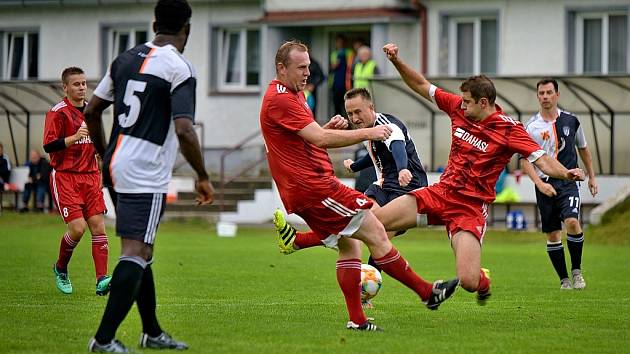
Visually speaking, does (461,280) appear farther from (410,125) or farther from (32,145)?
(32,145)

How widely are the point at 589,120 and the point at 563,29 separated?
3321 millimetres

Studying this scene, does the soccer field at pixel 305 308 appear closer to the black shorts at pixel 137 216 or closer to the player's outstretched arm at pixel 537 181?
the black shorts at pixel 137 216

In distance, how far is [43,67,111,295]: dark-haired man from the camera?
1346 centimetres

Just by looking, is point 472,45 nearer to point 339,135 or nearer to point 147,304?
point 339,135

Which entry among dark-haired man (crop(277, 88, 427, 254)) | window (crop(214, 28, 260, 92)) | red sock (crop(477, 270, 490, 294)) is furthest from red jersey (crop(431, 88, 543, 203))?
window (crop(214, 28, 260, 92))

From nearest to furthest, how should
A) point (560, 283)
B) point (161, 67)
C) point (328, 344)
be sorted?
point (161, 67)
point (328, 344)
point (560, 283)

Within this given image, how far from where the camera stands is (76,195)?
13.7 meters

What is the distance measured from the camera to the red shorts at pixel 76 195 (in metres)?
13.7

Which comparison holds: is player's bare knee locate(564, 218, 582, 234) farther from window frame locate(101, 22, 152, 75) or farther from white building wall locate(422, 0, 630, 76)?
window frame locate(101, 22, 152, 75)

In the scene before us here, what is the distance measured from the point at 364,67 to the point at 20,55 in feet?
41.2

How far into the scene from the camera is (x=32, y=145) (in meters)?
35.4

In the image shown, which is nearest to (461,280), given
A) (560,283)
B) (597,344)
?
(597,344)

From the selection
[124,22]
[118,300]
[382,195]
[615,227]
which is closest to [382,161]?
[382,195]

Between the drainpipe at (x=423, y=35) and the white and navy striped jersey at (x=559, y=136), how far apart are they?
56.6 ft
